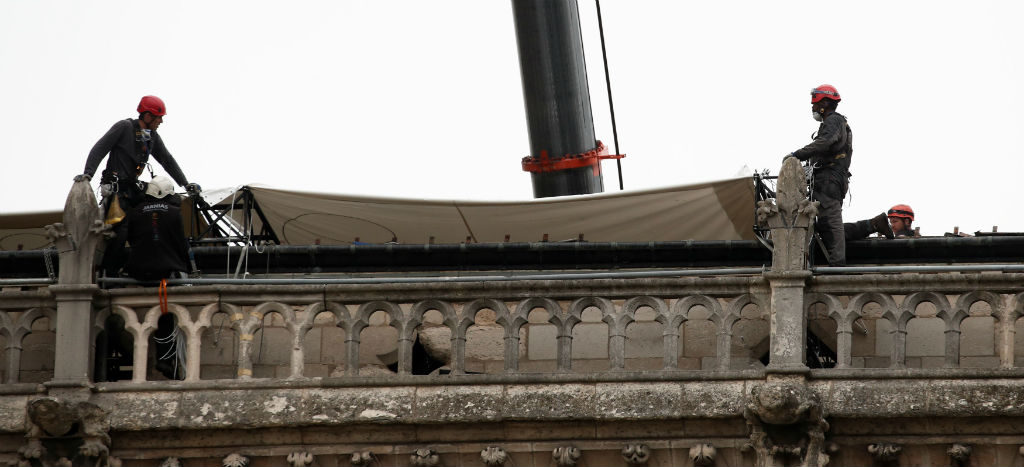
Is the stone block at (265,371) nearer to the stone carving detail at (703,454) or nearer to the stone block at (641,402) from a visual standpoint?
the stone block at (641,402)

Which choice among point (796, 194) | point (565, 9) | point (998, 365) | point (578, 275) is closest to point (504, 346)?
point (578, 275)

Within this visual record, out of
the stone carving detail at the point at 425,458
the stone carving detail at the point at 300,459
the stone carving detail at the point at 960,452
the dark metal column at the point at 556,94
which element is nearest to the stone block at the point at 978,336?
the stone carving detail at the point at 960,452

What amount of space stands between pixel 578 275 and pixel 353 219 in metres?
4.14

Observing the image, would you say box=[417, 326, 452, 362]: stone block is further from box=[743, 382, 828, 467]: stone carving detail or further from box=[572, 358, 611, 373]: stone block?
box=[743, 382, 828, 467]: stone carving detail

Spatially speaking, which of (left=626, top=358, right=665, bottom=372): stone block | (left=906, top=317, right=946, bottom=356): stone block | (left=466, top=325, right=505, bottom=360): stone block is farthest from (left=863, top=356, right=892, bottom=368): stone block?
(left=466, top=325, right=505, bottom=360): stone block

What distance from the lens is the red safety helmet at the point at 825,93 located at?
20062 mm

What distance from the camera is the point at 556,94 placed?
1062 inches

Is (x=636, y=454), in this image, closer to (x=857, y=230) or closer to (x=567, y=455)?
(x=567, y=455)

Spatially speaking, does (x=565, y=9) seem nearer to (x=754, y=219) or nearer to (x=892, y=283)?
(x=754, y=219)

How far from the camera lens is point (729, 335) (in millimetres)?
18266

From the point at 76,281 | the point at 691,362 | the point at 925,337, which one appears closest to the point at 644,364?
the point at 691,362

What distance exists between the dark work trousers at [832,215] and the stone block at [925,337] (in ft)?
2.74

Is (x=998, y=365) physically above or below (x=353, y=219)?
below

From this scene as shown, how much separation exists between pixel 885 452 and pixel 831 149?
328 centimetres
